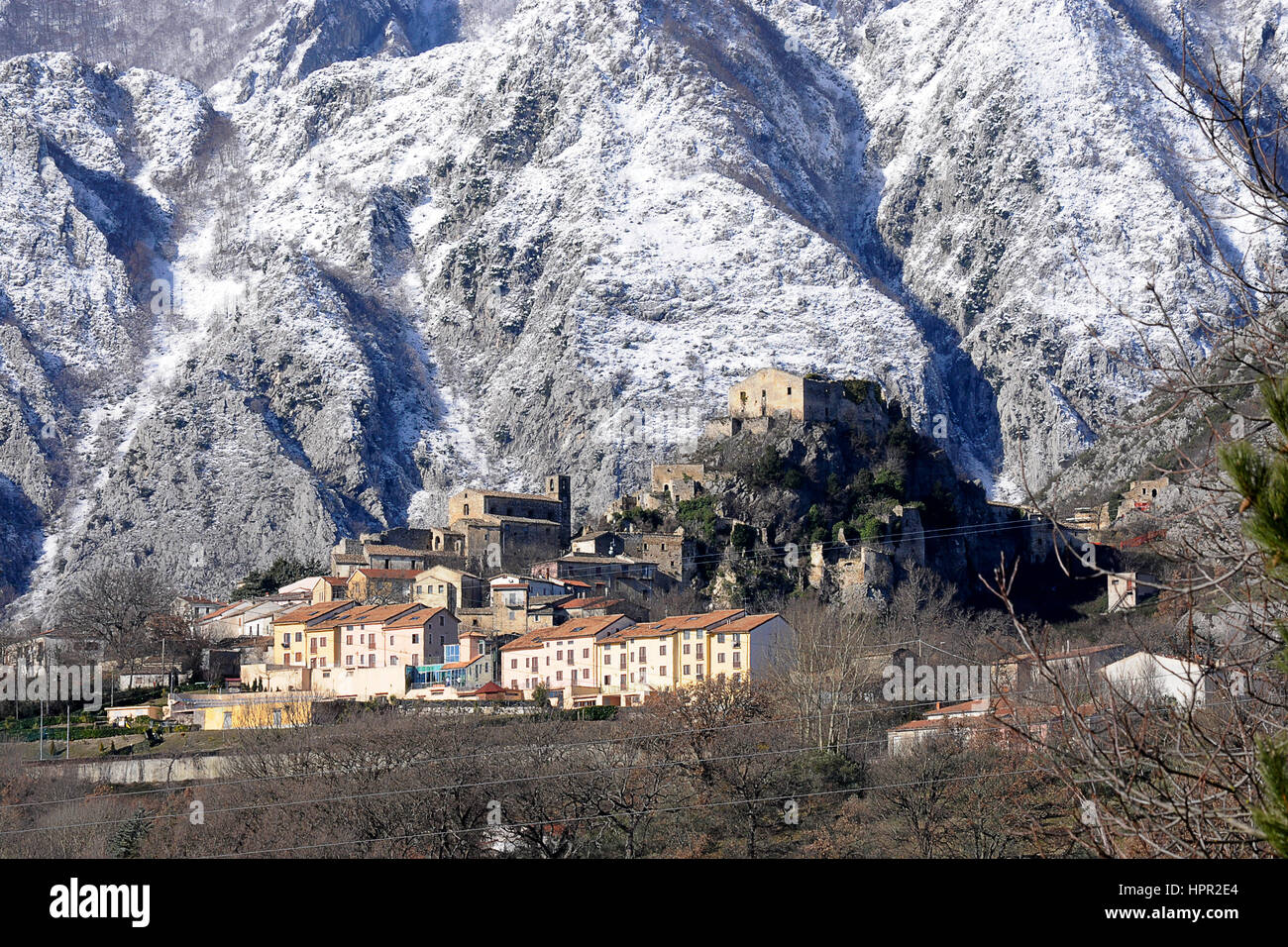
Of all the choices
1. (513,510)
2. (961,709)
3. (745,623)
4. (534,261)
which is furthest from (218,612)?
(534,261)

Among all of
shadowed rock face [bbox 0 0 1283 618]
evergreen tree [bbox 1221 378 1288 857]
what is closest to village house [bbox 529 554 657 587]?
shadowed rock face [bbox 0 0 1283 618]

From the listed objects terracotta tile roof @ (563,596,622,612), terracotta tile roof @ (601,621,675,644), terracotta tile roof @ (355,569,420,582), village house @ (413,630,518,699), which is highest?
terracotta tile roof @ (355,569,420,582)

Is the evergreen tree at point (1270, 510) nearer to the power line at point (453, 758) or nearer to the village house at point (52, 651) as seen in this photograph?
the power line at point (453, 758)

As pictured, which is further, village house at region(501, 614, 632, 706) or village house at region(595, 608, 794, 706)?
village house at region(501, 614, 632, 706)

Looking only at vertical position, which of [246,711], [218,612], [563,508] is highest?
[563,508]

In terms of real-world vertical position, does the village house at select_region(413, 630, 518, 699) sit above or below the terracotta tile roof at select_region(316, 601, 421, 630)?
below

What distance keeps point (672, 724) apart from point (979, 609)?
31707 millimetres

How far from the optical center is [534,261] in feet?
504

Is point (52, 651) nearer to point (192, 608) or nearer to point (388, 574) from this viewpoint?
point (192, 608)

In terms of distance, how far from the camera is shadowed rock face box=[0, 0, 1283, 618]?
424 ft

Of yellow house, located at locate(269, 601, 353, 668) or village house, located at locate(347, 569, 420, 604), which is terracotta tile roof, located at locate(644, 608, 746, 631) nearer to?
yellow house, located at locate(269, 601, 353, 668)

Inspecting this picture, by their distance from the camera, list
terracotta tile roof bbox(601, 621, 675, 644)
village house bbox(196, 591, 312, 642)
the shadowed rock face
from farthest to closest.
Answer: the shadowed rock face
village house bbox(196, 591, 312, 642)
terracotta tile roof bbox(601, 621, 675, 644)

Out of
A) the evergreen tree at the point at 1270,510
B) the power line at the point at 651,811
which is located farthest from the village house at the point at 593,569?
the evergreen tree at the point at 1270,510

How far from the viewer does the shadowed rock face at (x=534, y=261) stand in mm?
129250
